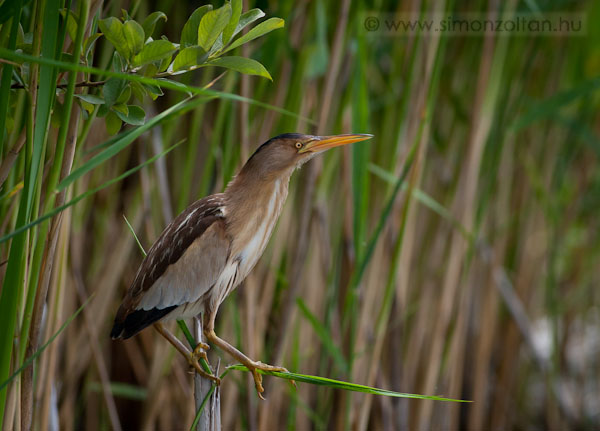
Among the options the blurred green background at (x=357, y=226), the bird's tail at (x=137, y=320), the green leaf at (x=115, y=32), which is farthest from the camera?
the blurred green background at (x=357, y=226)

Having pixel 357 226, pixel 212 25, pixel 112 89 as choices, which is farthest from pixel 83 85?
pixel 357 226

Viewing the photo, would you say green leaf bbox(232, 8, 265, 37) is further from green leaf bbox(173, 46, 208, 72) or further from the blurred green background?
the blurred green background

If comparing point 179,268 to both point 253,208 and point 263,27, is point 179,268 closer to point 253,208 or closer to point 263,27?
point 253,208

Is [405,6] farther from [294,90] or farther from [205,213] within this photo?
[205,213]

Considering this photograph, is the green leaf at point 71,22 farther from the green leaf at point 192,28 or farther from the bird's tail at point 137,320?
the bird's tail at point 137,320

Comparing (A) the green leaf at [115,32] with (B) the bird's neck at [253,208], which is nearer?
(A) the green leaf at [115,32]

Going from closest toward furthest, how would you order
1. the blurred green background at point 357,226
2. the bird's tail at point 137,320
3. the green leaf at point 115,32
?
1. the green leaf at point 115,32
2. the bird's tail at point 137,320
3. the blurred green background at point 357,226

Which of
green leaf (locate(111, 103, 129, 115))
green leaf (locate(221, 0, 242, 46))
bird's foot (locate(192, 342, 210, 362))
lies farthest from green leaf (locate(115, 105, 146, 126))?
bird's foot (locate(192, 342, 210, 362))

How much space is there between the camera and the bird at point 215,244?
28.8 inches

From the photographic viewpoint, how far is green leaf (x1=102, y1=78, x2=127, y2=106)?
654 mm

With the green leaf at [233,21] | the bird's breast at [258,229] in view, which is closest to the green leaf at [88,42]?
the green leaf at [233,21]

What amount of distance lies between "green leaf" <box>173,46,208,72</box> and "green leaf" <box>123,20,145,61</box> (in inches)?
1.4

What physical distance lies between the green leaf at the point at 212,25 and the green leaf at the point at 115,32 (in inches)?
2.7

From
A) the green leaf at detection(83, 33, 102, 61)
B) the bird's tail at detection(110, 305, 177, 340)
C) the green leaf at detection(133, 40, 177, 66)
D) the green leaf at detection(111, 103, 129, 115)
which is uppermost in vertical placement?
the green leaf at detection(83, 33, 102, 61)
